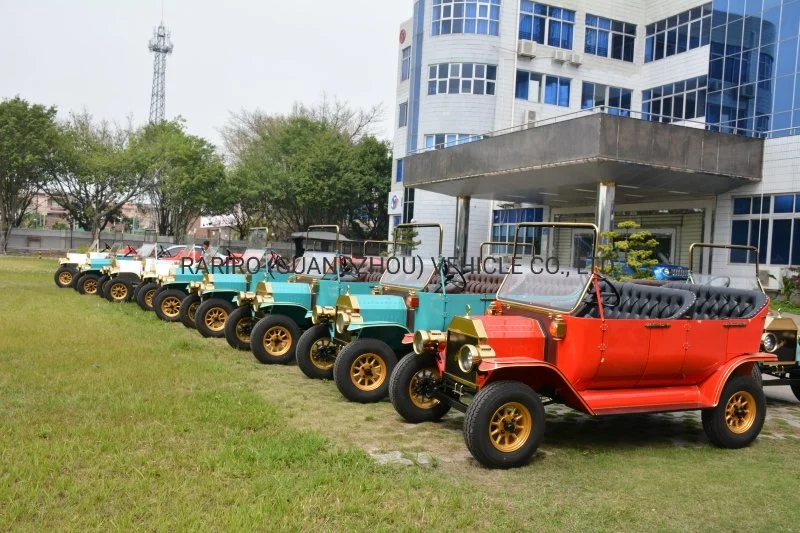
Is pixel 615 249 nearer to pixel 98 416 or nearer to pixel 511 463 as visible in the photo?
pixel 511 463

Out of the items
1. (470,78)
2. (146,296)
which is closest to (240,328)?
(146,296)

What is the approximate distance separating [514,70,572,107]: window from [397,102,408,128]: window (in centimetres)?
573

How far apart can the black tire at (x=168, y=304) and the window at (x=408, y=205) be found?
20.5 meters

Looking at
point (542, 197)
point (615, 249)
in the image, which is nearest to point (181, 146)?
point (542, 197)

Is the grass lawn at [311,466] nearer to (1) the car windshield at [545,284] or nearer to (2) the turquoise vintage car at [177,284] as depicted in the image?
(1) the car windshield at [545,284]

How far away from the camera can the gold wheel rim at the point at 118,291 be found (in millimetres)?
15453

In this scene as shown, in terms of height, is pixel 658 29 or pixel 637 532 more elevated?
pixel 658 29

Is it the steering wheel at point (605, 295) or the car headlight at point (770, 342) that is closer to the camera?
the steering wheel at point (605, 295)

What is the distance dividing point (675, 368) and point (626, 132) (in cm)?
1395

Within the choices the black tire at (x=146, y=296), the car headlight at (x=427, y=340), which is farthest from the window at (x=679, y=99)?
the car headlight at (x=427, y=340)

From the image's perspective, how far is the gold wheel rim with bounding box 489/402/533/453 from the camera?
5.04m

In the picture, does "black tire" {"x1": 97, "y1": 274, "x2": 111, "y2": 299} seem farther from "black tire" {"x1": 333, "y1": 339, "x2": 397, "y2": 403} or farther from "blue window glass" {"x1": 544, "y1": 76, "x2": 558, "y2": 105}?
"blue window glass" {"x1": 544, "y1": 76, "x2": 558, "y2": 105}

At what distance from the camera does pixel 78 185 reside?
3888 cm

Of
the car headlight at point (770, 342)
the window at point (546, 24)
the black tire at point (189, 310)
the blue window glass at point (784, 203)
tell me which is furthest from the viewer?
the window at point (546, 24)
